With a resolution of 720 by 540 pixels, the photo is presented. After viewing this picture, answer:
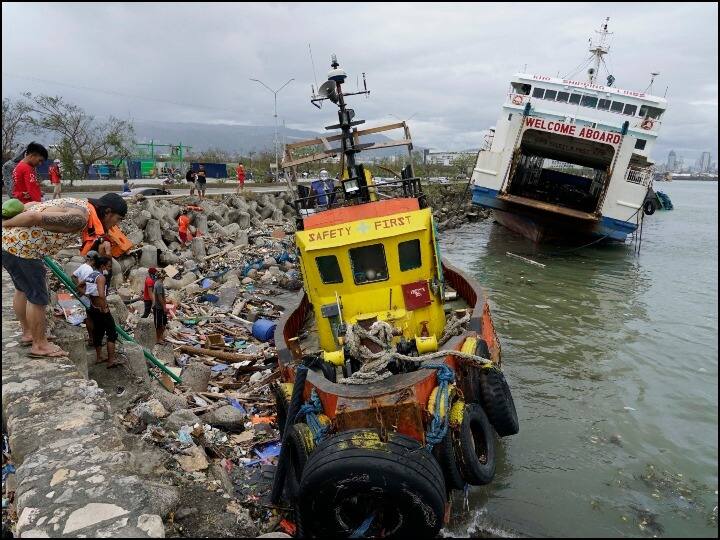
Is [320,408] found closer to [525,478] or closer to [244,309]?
[525,478]

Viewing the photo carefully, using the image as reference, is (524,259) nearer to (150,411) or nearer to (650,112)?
(650,112)

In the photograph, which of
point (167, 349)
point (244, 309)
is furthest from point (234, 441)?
point (244, 309)

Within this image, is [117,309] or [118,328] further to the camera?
[117,309]

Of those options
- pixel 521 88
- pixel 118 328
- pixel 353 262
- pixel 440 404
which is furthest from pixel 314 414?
pixel 521 88

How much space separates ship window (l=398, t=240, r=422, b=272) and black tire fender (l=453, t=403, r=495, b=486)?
1727 millimetres

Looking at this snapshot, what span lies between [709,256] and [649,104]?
738 centimetres

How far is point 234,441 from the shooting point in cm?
526

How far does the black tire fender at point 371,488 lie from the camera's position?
3484 millimetres

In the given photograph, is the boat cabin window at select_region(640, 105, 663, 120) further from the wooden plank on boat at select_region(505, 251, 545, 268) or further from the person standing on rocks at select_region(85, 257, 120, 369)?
the person standing on rocks at select_region(85, 257, 120, 369)

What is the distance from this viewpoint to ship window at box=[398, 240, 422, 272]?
560 cm

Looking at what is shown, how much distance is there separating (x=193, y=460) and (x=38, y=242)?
2.42 meters

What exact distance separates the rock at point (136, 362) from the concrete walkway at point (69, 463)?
1.09 meters

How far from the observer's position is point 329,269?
5.65 metres

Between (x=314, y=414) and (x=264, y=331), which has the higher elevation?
(x=314, y=414)
